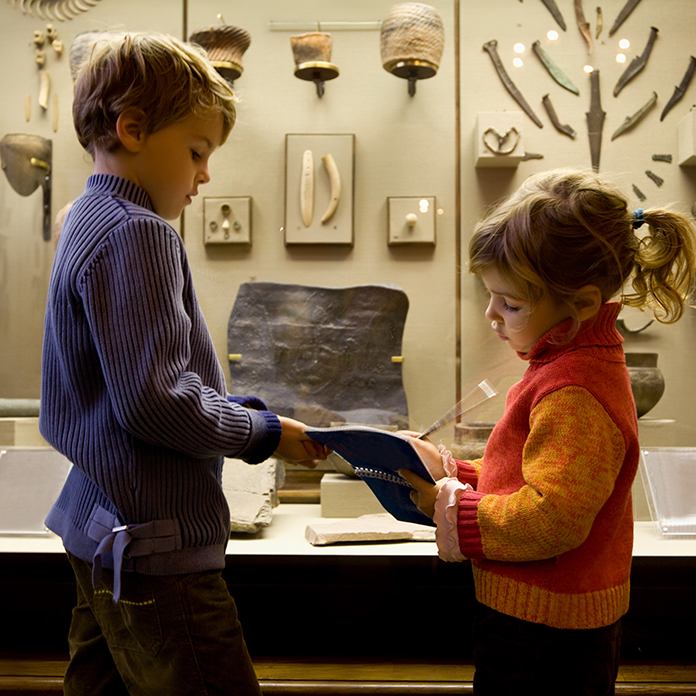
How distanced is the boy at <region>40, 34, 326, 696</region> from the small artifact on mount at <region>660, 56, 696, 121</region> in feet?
7.76

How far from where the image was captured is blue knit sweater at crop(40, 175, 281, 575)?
115cm

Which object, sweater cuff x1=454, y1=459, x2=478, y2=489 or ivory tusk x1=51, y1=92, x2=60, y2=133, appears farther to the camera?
ivory tusk x1=51, y1=92, x2=60, y2=133

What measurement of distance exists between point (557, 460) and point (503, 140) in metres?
2.18

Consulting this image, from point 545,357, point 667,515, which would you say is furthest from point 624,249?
point 667,515

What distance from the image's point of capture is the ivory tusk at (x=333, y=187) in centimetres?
313

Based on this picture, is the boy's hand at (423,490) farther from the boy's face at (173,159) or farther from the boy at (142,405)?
the boy's face at (173,159)

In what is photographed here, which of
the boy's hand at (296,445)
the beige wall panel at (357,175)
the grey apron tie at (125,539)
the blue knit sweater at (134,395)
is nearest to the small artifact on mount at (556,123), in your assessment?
the beige wall panel at (357,175)

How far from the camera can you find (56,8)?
3217mm

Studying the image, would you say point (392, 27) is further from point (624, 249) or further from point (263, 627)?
point (263, 627)

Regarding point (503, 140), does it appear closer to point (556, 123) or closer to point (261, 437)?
point (556, 123)

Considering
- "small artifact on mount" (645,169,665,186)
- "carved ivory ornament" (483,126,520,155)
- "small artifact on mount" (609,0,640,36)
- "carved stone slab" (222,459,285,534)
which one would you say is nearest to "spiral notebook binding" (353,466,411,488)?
"carved stone slab" (222,459,285,534)

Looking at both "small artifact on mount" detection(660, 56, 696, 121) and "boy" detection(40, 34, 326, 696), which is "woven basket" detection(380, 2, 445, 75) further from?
"boy" detection(40, 34, 326, 696)

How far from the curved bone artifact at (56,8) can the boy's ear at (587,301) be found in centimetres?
281

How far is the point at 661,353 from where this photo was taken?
120 inches
